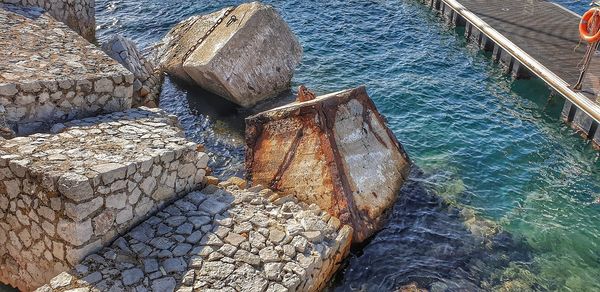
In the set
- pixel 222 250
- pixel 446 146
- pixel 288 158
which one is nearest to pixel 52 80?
pixel 222 250

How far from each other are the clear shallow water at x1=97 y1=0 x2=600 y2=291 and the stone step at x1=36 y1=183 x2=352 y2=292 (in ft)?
A: 4.50

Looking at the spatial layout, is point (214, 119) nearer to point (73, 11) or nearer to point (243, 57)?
point (243, 57)

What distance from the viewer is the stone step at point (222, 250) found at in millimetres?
7340

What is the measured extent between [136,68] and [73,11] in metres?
4.29

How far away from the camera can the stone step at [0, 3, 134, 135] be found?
8.97m

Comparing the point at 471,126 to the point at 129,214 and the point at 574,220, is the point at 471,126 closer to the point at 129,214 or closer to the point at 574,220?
the point at 574,220

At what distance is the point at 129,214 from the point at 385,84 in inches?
472

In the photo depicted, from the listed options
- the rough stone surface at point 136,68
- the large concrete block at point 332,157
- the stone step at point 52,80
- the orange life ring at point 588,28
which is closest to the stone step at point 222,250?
the large concrete block at point 332,157

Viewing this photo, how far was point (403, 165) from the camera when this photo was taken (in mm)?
12367

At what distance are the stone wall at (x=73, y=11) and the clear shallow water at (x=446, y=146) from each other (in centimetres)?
264

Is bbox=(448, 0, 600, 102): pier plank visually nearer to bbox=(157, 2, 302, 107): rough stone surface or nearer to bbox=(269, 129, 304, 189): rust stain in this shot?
bbox=(157, 2, 302, 107): rough stone surface

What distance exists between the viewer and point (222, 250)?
8039 millimetres

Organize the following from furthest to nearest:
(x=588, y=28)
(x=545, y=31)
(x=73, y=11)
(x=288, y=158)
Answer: (x=545, y=31)
(x=73, y=11)
(x=588, y=28)
(x=288, y=158)

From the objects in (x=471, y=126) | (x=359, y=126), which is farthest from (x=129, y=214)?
(x=471, y=126)
